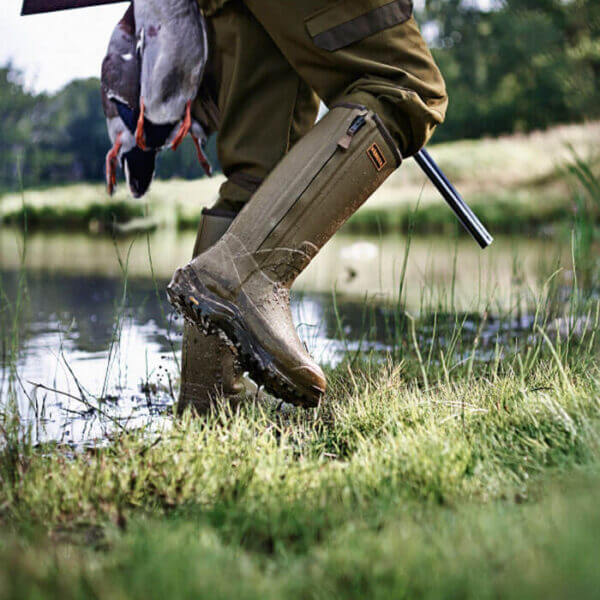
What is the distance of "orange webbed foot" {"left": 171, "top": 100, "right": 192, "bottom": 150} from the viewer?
→ 192cm

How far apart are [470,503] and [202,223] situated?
3.53 feet

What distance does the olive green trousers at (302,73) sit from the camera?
165cm

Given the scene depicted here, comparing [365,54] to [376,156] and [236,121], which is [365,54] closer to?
[376,156]

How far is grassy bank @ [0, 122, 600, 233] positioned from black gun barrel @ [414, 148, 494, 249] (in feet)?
21.8

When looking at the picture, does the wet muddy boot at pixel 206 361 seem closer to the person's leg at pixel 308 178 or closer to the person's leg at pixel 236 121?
the person's leg at pixel 236 121

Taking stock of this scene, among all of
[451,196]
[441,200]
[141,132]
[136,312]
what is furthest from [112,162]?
[441,200]

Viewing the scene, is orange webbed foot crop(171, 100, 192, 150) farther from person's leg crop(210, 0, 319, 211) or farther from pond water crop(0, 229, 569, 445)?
pond water crop(0, 229, 569, 445)

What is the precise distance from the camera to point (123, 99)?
1967 millimetres

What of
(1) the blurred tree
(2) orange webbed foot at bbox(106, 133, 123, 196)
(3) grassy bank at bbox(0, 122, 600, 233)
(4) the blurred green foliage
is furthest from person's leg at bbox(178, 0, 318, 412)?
(1) the blurred tree

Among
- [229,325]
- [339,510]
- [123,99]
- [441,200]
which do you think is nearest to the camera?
[339,510]

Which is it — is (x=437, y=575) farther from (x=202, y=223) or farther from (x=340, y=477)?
(x=202, y=223)

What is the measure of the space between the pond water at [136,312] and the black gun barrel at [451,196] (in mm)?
196

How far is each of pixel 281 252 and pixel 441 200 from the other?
1157 centimetres

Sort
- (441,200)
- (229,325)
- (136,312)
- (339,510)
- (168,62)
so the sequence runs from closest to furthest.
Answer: (339,510)
(229,325)
(168,62)
(136,312)
(441,200)
